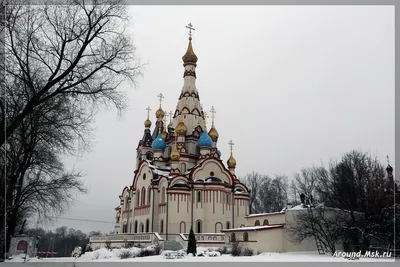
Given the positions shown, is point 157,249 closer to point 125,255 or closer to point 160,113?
point 125,255

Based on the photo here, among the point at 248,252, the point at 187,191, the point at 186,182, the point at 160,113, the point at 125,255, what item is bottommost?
the point at 125,255

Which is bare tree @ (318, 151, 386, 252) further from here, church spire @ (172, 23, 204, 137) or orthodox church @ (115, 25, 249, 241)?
church spire @ (172, 23, 204, 137)

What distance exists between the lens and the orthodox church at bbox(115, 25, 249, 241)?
31.2 m

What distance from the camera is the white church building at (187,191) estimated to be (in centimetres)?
2966

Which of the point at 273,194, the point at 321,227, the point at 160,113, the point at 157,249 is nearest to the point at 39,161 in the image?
the point at 157,249

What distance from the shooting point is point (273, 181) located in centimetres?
5431

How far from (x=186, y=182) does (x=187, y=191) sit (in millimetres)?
843

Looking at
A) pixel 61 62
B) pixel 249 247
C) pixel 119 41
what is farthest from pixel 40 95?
pixel 249 247

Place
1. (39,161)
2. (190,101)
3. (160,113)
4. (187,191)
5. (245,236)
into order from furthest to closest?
(160,113)
(190,101)
(187,191)
(245,236)
(39,161)

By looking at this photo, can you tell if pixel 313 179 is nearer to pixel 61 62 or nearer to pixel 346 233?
pixel 346 233

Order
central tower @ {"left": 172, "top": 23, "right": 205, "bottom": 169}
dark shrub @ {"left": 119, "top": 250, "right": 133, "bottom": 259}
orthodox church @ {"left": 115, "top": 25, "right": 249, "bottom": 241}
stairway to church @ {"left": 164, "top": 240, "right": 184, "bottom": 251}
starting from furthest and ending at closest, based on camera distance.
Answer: central tower @ {"left": 172, "top": 23, "right": 205, "bottom": 169} < orthodox church @ {"left": 115, "top": 25, "right": 249, "bottom": 241} < stairway to church @ {"left": 164, "top": 240, "right": 184, "bottom": 251} < dark shrub @ {"left": 119, "top": 250, "right": 133, "bottom": 259}

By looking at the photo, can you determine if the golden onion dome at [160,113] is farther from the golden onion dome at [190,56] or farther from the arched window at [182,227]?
the arched window at [182,227]

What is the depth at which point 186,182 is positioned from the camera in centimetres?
3203

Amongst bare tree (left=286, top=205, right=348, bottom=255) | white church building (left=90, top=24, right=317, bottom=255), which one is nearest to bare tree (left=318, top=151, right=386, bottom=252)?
bare tree (left=286, top=205, right=348, bottom=255)
